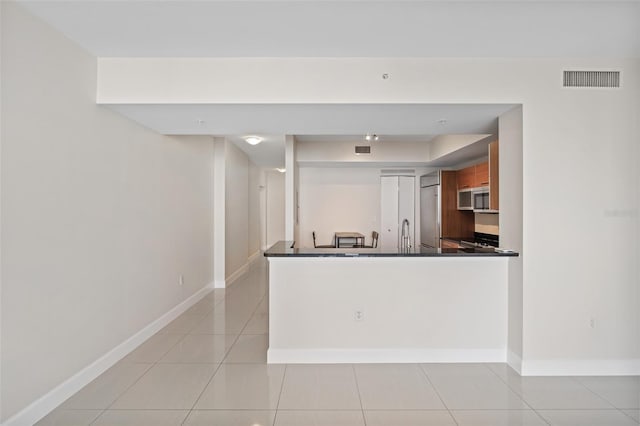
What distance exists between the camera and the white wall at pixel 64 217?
201 centimetres

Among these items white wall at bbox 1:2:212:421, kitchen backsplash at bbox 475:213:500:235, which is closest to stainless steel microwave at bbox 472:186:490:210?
kitchen backsplash at bbox 475:213:500:235

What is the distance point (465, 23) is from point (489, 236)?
Answer: 12.7 ft

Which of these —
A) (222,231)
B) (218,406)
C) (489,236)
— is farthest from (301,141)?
(218,406)

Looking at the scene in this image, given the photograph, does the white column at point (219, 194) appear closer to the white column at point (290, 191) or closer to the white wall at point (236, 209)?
the white wall at point (236, 209)

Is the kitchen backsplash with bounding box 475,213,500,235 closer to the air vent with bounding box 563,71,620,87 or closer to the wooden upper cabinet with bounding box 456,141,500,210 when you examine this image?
the wooden upper cabinet with bounding box 456,141,500,210

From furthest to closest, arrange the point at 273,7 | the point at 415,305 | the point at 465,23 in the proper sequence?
1. the point at 415,305
2. the point at 465,23
3. the point at 273,7

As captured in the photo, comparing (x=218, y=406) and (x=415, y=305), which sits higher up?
(x=415, y=305)

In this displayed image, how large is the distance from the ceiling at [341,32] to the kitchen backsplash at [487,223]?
241cm

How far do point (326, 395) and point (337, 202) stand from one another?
5.09 m

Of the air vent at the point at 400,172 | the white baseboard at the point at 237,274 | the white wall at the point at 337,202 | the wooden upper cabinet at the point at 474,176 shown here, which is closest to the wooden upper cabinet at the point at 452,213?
the wooden upper cabinet at the point at 474,176

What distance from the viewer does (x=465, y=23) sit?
7.32 ft

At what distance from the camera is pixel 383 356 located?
10.0 ft

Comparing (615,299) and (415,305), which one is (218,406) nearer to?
(415,305)

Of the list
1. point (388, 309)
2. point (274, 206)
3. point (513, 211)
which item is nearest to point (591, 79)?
point (513, 211)
